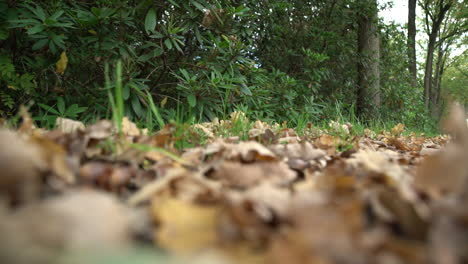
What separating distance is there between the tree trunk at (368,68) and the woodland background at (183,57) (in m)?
0.02

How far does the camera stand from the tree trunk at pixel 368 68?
5.98m

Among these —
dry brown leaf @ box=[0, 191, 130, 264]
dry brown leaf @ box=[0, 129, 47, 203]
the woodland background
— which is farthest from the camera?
the woodland background

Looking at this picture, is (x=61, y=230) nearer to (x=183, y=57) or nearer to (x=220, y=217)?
(x=220, y=217)

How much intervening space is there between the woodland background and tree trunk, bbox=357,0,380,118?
0.06ft

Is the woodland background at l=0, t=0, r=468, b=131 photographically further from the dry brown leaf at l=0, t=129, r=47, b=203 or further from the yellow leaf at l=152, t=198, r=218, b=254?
the yellow leaf at l=152, t=198, r=218, b=254

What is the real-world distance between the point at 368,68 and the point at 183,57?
4.22 metres

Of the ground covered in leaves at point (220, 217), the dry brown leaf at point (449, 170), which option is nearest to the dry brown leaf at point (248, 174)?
the ground covered in leaves at point (220, 217)

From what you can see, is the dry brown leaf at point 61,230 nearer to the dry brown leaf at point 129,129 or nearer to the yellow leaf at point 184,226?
the yellow leaf at point 184,226

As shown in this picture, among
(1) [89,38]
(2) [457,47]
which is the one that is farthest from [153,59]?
(2) [457,47]

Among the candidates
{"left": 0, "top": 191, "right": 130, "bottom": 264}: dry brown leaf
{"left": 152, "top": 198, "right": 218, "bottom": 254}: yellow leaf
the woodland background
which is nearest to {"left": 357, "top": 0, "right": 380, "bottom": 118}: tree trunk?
the woodland background

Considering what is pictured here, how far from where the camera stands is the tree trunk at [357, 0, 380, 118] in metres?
5.98

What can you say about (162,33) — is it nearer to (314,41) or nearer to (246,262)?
(246,262)

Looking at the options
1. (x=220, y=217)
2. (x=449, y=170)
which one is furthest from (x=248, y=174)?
(x=449, y=170)

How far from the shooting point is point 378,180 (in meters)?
0.82
